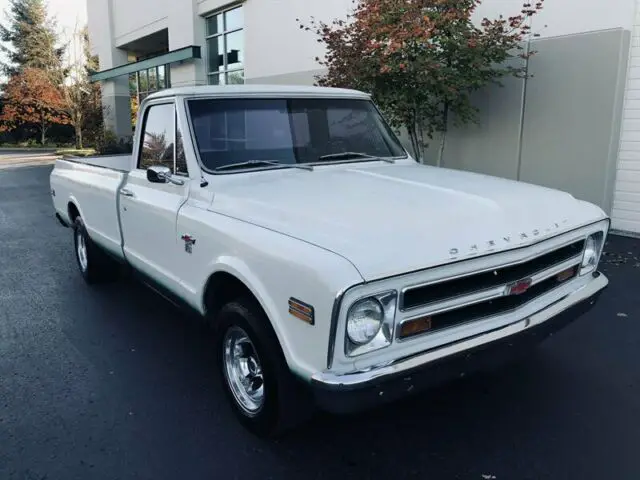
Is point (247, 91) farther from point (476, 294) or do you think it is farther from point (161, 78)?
point (161, 78)

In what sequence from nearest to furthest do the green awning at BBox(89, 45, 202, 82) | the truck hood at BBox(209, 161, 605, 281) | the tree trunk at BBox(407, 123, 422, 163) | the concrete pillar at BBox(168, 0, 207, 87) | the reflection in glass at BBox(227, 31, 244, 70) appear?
1. the truck hood at BBox(209, 161, 605, 281)
2. the tree trunk at BBox(407, 123, 422, 163)
3. the reflection in glass at BBox(227, 31, 244, 70)
4. the green awning at BBox(89, 45, 202, 82)
5. the concrete pillar at BBox(168, 0, 207, 87)

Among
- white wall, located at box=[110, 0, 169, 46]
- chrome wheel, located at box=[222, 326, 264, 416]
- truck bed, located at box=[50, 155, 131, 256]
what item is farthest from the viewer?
white wall, located at box=[110, 0, 169, 46]

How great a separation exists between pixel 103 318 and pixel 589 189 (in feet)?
23.4

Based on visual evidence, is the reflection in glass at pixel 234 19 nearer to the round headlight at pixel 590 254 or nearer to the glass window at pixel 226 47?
the glass window at pixel 226 47

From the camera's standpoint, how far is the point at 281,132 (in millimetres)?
4043

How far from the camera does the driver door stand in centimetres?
385

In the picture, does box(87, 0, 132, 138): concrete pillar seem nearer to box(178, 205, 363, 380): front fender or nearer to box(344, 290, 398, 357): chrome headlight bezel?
box(178, 205, 363, 380): front fender

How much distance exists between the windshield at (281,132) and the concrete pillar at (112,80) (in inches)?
954

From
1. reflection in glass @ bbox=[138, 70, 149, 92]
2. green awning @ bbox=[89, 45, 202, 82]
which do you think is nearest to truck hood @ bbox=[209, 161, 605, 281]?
green awning @ bbox=[89, 45, 202, 82]

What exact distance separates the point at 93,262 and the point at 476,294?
4.55m

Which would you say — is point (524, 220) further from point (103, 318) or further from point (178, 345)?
point (103, 318)

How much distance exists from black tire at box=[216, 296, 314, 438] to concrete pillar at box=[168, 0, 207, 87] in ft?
54.4

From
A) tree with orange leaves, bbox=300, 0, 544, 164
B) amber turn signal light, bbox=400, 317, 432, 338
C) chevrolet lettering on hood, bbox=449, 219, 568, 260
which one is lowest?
amber turn signal light, bbox=400, 317, 432, 338

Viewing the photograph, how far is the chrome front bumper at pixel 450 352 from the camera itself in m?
2.38
